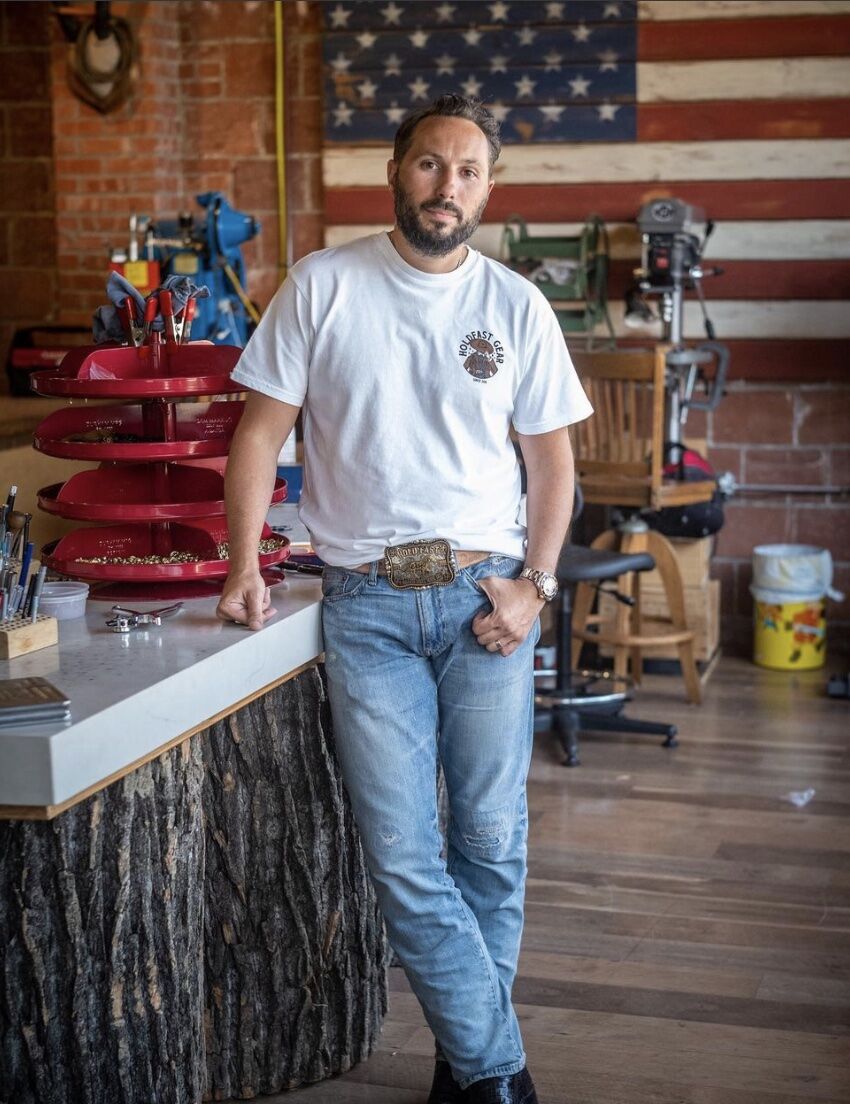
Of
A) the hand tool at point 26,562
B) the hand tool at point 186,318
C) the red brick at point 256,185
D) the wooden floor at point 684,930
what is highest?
the red brick at point 256,185

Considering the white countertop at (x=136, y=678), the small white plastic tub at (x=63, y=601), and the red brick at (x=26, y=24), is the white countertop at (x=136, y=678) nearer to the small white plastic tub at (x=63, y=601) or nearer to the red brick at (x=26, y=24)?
the small white plastic tub at (x=63, y=601)

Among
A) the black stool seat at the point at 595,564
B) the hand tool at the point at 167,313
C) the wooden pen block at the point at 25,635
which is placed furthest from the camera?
the black stool seat at the point at 595,564

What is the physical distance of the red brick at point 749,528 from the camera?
5.54 meters

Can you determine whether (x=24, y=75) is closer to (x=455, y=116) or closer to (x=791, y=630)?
(x=791, y=630)

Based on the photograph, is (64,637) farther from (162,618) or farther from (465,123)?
(465,123)

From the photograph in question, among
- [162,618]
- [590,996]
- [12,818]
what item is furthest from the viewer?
[590,996]

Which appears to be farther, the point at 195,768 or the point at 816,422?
the point at 816,422

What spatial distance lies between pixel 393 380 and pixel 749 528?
12.0ft

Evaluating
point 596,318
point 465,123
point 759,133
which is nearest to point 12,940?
point 465,123

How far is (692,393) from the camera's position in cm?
542

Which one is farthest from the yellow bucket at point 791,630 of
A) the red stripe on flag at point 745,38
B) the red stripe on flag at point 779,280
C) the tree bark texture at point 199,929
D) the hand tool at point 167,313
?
the hand tool at point 167,313

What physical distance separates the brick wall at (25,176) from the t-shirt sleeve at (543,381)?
4220mm

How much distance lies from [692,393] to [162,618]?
3.55 m

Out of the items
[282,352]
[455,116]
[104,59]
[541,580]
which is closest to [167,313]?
[282,352]
